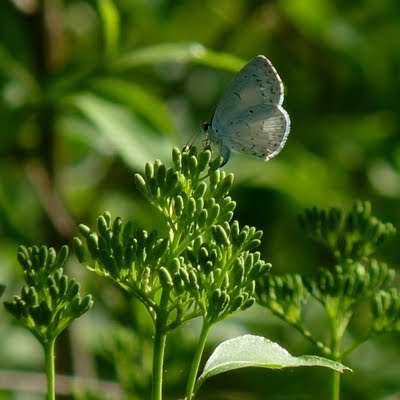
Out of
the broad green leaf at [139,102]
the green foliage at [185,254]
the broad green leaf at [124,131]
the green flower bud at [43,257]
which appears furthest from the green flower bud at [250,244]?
the broad green leaf at [139,102]

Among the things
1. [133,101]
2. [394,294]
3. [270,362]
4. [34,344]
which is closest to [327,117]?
[133,101]

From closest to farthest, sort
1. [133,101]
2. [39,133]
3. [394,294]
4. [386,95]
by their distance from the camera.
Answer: [394,294] → [133,101] → [39,133] → [386,95]

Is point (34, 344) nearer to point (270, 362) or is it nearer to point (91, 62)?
point (91, 62)

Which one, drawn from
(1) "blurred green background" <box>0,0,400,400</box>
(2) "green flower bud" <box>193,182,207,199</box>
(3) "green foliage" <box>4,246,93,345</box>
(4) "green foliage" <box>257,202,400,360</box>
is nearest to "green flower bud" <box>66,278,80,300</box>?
(3) "green foliage" <box>4,246,93,345</box>

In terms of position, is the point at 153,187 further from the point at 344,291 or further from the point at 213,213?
the point at 344,291

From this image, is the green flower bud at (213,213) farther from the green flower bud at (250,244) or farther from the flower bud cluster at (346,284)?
the flower bud cluster at (346,284)
